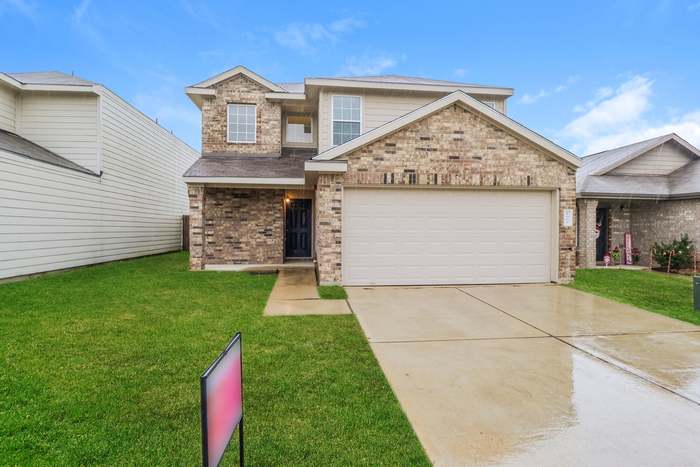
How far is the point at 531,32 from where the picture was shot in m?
27.3

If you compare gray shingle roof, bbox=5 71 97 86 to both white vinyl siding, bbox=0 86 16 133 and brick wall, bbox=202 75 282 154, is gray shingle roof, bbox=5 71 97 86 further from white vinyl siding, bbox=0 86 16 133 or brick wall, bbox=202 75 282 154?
brick wall, bbox=202 75 282 154

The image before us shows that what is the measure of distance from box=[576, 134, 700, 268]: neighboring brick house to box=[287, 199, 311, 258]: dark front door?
31.4ft

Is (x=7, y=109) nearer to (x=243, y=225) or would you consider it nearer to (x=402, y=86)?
(x=243, y=225)

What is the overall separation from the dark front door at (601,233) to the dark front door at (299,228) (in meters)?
11.3

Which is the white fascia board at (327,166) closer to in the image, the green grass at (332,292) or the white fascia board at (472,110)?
the white fascia board at (472,110)

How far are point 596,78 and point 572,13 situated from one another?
8.26 metres

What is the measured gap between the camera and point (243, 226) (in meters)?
11.8

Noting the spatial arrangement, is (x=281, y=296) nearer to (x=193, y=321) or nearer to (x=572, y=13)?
(x=193, y=321)

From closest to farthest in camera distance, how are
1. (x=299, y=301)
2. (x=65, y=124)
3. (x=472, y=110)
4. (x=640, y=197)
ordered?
(x=299, y=301) → (x=472, y=110) → (x=65, y=124) → (x=640, y=197)

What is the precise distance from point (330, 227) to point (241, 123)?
21.5 feet

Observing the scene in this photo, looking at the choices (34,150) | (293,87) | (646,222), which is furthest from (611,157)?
(34,150)

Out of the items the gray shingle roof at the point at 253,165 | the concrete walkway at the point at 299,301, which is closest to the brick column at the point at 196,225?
the gray shingle roof at the point at 253,165

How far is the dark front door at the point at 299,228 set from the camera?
517 inches

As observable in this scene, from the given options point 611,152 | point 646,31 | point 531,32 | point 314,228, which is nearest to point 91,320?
point 314,228
